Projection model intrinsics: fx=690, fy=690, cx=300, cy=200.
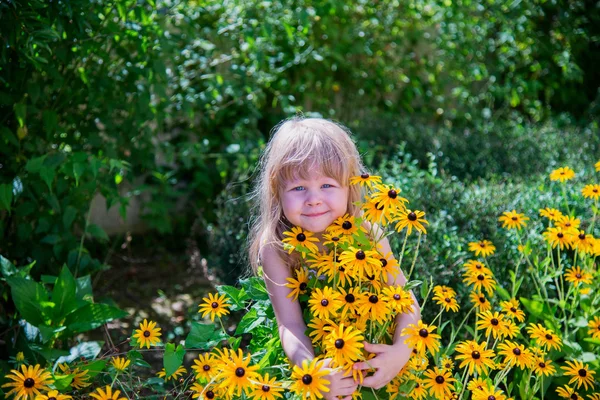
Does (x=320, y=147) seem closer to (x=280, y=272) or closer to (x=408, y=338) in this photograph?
(x=280, y=272)

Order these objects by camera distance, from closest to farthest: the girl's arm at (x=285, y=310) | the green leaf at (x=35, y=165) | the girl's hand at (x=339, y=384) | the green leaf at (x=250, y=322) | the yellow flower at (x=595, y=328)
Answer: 1. the girl's hand at (x=339, y=384)
2. the girl's arm at (x=285, y=310)
3. the green leaf at (x=250, y=322)
4. the yellow flower at (x=595, y=328)
5. the green leaf at (x=35, y=165)

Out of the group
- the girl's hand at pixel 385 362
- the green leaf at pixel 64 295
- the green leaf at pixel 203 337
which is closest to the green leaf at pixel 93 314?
the green leaf at pixel 64 295

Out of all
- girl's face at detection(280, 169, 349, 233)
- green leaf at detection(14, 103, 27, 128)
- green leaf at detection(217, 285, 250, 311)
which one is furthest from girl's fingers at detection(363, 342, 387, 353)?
green leaf at detection(14, 103, 27, 128)

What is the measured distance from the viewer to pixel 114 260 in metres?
4.27

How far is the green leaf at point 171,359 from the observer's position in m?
1.79

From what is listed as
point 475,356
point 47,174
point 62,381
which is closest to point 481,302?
point 475,356

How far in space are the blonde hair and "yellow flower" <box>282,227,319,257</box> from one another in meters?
0.11

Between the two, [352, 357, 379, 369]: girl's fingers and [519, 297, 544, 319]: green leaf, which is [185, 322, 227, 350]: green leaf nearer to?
[352, 357, 379, 369]: girl's fingers

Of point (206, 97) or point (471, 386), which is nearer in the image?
point (471, 386)

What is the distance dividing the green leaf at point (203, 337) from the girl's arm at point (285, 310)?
0.63 feet

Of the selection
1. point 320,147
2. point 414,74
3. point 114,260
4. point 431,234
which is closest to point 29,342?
point 320,147

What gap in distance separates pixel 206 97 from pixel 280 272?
1922mm

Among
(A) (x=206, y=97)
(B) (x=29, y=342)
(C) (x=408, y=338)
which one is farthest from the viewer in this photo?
(A) (x=206, y=97)

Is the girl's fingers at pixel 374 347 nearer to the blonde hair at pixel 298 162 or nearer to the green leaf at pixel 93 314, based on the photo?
the blonde hair at pixel 298 162
